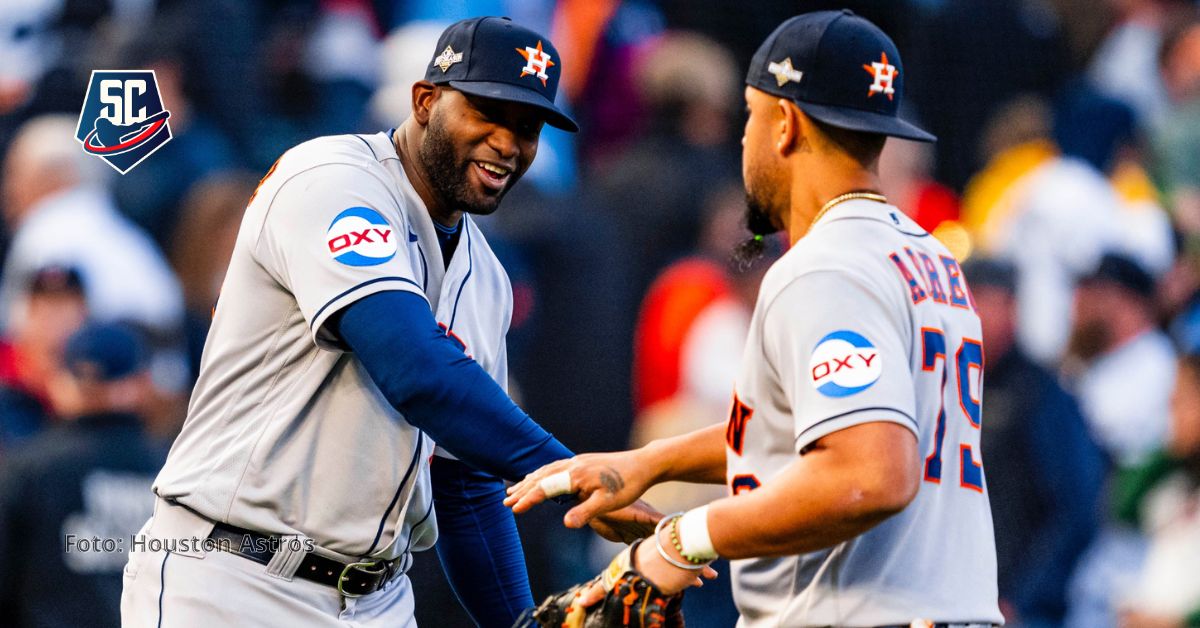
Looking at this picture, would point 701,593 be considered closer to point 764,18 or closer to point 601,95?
point 601,95

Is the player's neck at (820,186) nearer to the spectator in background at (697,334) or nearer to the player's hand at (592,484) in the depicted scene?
the player's hand at (592,484)

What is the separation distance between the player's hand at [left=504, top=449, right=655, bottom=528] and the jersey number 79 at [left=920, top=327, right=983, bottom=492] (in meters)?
0.73

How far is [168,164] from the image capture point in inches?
332

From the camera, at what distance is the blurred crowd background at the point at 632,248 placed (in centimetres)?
713

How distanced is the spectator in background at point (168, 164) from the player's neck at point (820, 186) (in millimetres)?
5303

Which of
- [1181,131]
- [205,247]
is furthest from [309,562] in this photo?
[1181,131]

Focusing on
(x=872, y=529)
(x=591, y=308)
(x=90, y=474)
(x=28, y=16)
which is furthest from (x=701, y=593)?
(x=28, y=16)

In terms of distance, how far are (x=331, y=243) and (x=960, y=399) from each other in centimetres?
140

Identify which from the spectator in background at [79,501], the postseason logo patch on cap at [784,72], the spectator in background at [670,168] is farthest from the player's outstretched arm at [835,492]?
the spectator in background at [670,168]

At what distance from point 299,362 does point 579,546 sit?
4.64 meters

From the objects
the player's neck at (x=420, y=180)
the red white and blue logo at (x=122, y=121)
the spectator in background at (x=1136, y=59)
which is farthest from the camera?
the spectator in background at (x=1136, y=59)

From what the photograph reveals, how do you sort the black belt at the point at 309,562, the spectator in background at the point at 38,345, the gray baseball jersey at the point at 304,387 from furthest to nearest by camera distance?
the spectator in background at the point at 38,345 < the black belt at the point at 309,562 < the gray baseball jersey at the point at 304,387

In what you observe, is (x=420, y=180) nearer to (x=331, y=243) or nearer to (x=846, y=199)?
(x=331, y=243)

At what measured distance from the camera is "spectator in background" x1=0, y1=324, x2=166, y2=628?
6219mm
